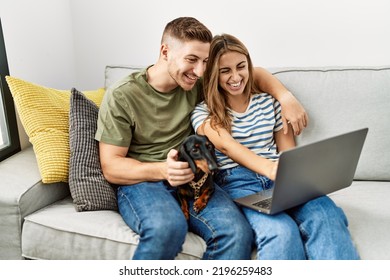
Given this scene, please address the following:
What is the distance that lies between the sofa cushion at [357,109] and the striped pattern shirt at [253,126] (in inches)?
7.8

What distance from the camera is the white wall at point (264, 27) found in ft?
7.29

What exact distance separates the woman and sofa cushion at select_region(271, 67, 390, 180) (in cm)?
16

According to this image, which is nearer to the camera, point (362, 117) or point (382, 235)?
point (382, 235)

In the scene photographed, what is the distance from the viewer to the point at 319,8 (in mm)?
2227

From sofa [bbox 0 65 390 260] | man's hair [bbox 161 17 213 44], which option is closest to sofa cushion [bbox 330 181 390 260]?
sofa [bbox 0 65 390 260]

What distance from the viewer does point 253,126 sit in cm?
181

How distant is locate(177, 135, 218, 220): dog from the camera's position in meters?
1.45

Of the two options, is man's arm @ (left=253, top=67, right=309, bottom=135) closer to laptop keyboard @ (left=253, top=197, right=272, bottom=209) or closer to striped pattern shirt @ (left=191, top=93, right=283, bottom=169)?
striped pattern shirt @ (left=191, top=93, right=283, bottom=169)

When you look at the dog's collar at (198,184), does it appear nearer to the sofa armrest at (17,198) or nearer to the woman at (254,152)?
the woman at (254,152)

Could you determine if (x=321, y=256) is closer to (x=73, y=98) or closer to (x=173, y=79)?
(x=173, y=79)

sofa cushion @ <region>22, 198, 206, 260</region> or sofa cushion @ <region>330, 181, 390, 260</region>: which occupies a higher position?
sofa cushion @ <region>330, 181, 390, 260</region>

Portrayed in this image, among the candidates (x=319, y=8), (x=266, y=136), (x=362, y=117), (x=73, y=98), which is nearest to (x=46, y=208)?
(x=73, y=98)
